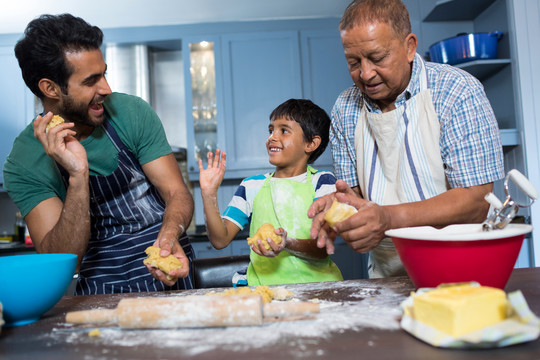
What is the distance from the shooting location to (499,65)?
8.59 feet

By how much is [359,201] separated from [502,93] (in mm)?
2096

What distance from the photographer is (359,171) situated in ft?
5.12

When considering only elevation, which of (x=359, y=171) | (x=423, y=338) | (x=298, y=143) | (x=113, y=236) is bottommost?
(x=423, y=338)

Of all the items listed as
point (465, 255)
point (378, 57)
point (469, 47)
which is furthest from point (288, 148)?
point (469, 47)

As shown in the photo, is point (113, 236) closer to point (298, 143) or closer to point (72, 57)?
point (72, 57)

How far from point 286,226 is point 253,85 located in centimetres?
226

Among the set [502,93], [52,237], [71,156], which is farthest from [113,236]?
[502,93]

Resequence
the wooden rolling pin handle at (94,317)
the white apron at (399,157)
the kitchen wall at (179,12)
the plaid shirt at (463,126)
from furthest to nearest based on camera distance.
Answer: the kitchen wall at (179,12) < the white apron at (399,157) < the plaid shirt at (463,126) < the wooden rolling pin handle at (94,317)

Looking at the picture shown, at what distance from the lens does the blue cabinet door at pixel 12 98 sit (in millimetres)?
3697

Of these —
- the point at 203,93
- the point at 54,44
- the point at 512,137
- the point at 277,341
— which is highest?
the point at 203,93

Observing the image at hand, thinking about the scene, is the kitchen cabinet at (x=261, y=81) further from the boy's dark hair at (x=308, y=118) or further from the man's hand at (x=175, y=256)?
the man's hand at (x=175, y=256)

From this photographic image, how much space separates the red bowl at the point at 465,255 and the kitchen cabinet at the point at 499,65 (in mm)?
1887

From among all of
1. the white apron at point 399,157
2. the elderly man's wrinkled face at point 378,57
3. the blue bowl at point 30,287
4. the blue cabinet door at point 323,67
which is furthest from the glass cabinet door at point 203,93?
the blue bowl at point 30,287

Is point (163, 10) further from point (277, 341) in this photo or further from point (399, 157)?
point (277, 341)
